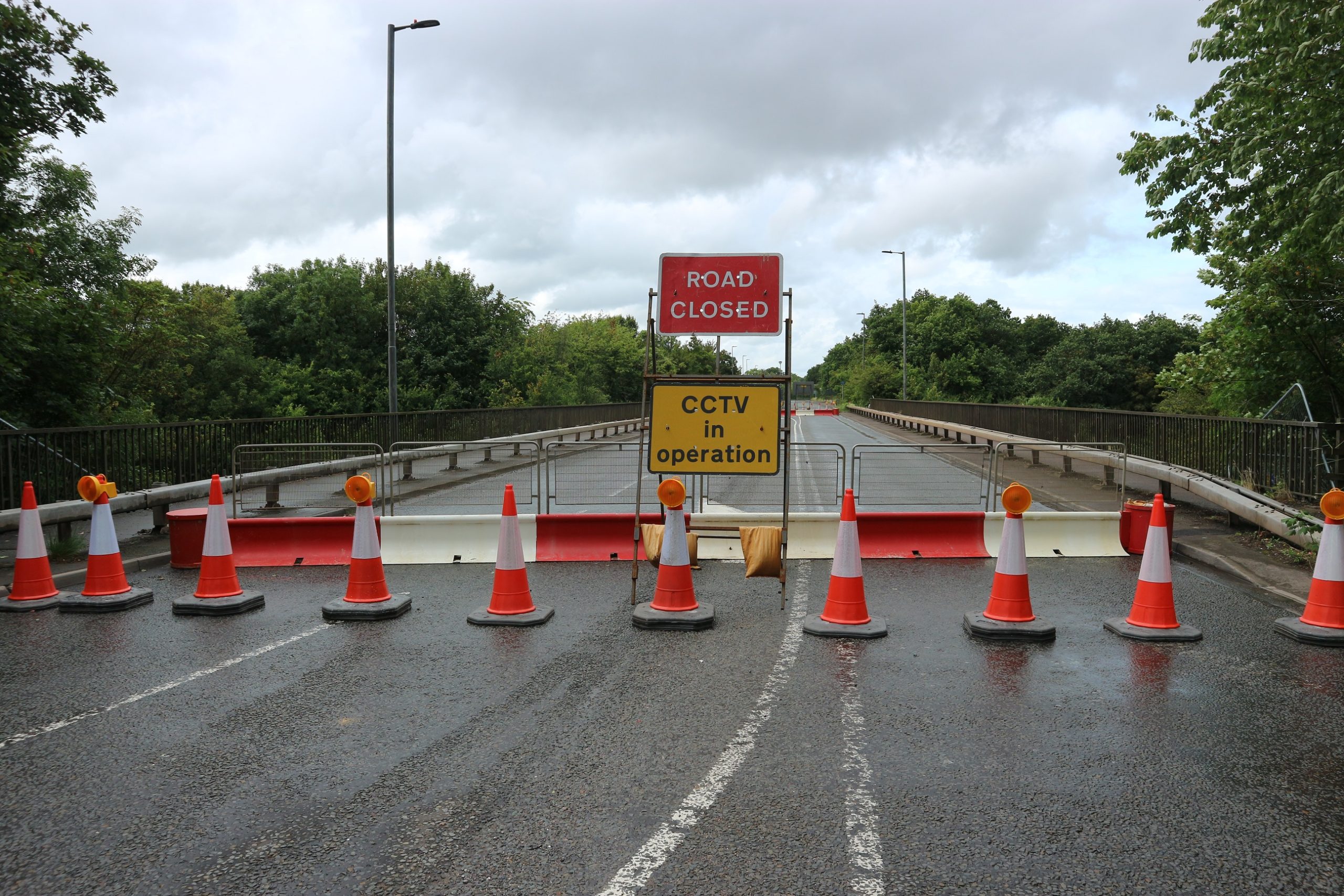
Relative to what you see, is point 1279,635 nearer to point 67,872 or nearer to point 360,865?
point 360,865

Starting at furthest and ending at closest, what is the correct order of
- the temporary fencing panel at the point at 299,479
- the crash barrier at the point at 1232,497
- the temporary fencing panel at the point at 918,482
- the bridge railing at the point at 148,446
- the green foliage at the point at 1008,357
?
the green foliage at the point at 1008,357
the temporary fencing panel at the point at 299,479
the temporary fencing panel at the point at 918,482
the bridge railing at the point at 148,446
the crash barrier at the point at 1232,497

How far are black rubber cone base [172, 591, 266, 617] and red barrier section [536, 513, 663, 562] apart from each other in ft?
10.4

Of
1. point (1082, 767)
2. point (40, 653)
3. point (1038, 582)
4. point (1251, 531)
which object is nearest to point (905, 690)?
point (1082, 767)

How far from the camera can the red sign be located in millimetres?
8219

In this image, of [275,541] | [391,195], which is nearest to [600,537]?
[275,541]

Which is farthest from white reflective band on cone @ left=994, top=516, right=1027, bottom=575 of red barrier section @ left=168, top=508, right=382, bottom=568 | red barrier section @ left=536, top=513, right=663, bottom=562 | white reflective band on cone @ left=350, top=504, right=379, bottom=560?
red barrier section @ left=168, top=508, right=382, bottom=568

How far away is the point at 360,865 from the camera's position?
11.5 feet

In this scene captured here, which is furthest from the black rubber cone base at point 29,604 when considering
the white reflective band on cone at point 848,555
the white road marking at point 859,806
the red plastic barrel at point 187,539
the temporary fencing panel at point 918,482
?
the temporary fencing panel at point 918,482

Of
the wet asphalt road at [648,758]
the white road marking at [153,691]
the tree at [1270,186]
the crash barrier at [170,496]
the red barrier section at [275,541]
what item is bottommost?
the white road marking at [153,691]

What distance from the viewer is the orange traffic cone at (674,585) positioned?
7299mm

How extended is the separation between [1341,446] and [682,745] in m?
11.2

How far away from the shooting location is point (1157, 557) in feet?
23.3

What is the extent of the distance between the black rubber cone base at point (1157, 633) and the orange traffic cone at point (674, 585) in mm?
3048

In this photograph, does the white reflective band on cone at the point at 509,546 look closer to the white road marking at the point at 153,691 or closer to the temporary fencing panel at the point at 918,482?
the white road marking at the point at 153,691
